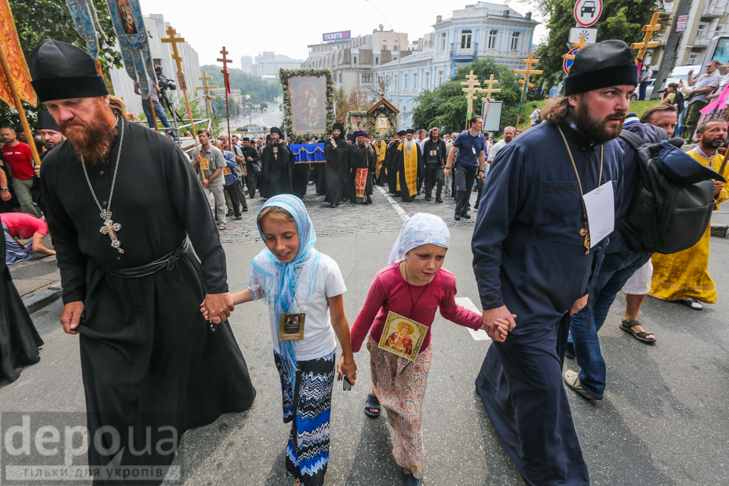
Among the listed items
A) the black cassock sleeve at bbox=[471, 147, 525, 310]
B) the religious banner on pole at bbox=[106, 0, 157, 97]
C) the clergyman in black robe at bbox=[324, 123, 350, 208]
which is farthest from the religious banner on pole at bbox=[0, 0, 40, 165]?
the clergyman in black robe at bbox=[324, 123, 350, 208]

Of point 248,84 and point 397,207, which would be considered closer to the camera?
point 397,207

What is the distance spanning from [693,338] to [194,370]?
4.32 m

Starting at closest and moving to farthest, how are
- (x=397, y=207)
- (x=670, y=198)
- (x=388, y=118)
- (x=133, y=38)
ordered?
(x=670, y=198)
(x=133, y=38)
(x=397, y=207)
(x=388, y=118)

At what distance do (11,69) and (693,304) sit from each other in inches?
288

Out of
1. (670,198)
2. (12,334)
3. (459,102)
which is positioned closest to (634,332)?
(670,198)

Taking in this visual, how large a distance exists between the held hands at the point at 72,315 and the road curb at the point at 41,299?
10.4 ft

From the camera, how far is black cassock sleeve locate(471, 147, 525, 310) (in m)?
1.81

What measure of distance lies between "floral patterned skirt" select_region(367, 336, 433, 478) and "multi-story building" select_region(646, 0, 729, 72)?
38.5 m

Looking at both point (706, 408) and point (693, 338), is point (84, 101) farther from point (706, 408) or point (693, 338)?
point (693, 338)

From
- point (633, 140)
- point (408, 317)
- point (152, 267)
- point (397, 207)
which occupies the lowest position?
point (397, 207)

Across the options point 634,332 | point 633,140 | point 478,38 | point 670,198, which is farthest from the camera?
point 478,38

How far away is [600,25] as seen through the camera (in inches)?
1032

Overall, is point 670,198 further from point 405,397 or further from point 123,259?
point 123,259

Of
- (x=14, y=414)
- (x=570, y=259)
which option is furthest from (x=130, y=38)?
(x=570, y=259)
